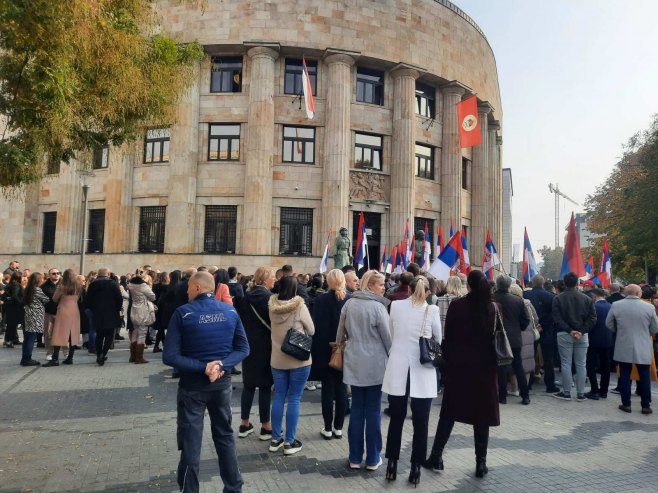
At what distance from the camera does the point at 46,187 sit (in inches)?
1141

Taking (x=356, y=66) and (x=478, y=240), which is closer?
(x=356, y=66)

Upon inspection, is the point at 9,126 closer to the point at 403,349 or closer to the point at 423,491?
the point at 403,349

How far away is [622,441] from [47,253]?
2927 cm

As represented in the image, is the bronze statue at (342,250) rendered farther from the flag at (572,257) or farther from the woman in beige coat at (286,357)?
the woman in beige coat at (286,357)

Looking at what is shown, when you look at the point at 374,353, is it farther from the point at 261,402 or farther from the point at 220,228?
the point at 220,228

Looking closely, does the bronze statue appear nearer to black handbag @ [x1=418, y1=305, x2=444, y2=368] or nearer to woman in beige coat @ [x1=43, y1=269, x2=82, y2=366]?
woman in beige coat @ [x1=43, y1=269, x2=82, y2=366]

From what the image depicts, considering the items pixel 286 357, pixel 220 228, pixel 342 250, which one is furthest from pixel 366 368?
pixel 220 228

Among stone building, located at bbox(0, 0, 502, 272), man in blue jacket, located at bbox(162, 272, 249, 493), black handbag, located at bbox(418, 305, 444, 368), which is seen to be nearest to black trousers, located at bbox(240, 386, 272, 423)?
man in blue jacket, located at bbox(162, 272, 249, 493)

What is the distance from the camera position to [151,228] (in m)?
26.4

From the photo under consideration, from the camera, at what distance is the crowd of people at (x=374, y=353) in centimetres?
415

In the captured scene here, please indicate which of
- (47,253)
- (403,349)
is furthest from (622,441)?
(47,253)

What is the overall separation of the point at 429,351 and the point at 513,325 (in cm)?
378

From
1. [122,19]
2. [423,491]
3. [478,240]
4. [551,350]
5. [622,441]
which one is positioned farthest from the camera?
[478,240]

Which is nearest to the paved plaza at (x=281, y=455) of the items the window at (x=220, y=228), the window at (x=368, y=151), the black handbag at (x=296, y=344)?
the black handbag at (x=296, y=344)
